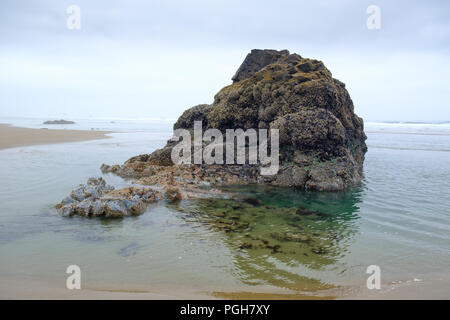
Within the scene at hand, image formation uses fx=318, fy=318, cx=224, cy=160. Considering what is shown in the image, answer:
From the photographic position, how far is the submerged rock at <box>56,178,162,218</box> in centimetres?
1003

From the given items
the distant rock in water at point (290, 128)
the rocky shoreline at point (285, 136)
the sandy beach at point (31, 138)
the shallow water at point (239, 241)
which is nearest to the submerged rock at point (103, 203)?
the shallow water at point (239, 241)

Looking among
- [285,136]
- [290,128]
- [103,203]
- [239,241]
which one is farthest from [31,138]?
[239,241]

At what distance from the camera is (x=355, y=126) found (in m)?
19.4

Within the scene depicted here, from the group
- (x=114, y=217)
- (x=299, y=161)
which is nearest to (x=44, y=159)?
(x=114, y=217)

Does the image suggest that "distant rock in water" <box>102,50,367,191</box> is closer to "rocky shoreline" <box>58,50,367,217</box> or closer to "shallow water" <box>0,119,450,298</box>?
"rocky shoreline" <box>58,50,367,217</box>

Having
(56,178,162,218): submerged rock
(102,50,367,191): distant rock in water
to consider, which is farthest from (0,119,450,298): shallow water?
(102,50,367,191): distant rock in water

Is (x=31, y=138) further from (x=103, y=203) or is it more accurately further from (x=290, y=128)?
(x=290, y=128)

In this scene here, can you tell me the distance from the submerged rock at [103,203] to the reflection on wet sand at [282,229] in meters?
1.53

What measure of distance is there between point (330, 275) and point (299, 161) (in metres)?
9.54

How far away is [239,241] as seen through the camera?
8250mm

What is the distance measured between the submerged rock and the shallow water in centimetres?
39

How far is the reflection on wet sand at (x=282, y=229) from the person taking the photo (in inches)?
261

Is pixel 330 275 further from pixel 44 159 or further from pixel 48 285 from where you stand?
pixel 44 159
